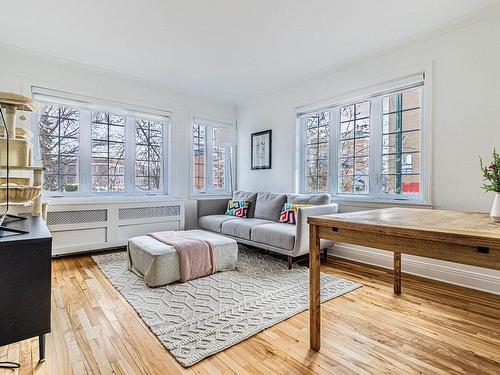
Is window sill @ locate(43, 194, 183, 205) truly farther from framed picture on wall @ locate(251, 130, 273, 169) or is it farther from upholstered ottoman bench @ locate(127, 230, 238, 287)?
framed picture on wall @ locate(251, 130, 273, 169)

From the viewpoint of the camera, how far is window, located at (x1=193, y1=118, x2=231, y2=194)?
16.0 ft

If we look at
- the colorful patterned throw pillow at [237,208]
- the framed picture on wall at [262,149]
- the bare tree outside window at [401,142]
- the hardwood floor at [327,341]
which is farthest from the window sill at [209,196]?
the bare tree outside window at [401,142]

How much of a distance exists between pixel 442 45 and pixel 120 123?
4096mm

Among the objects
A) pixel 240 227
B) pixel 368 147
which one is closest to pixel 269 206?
pixel 240 227

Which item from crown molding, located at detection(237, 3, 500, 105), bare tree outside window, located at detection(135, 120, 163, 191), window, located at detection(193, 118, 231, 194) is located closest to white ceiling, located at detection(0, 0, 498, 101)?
crown molding, located at detection(237, 3, 500, 105)

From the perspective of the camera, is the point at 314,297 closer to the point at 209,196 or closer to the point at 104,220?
the point at 104,220

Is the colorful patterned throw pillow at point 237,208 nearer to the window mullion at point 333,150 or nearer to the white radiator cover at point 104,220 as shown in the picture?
the white radiator cover at point 104,220

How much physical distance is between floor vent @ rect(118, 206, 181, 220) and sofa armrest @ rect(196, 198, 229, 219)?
1.12ft

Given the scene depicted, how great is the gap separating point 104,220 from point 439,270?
4.00 metres

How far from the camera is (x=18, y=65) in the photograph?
3.25m

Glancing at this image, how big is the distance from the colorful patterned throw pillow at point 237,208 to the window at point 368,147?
0.95 meters

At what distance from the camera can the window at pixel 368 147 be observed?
3.10 metres

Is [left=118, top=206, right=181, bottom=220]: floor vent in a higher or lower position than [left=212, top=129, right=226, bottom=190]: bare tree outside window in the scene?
lower

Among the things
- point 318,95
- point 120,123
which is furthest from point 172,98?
point 318,95
